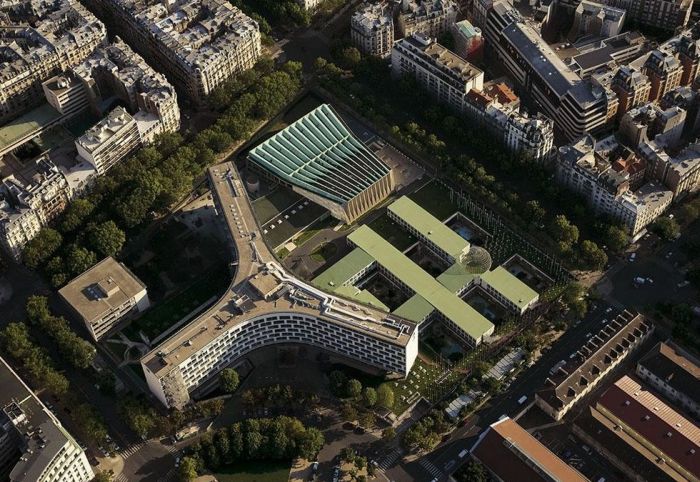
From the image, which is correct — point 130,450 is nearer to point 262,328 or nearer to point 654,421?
point 262,328

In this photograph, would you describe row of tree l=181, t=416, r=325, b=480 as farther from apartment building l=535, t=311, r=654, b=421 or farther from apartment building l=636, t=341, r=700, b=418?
apartment building l=636, t=341, r=700, b=418

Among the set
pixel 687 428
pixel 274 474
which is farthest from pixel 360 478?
pixel 687 428

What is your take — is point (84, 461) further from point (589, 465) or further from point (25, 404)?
point (589, 465)

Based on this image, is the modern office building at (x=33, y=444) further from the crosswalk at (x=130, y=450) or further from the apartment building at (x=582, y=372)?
the apartment building at (x=582, y=372)

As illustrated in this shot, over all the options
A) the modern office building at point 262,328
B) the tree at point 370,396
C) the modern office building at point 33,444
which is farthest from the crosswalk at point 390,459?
the modern office building at point 33,444

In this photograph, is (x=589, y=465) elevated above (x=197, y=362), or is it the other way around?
(x=197, y=362)

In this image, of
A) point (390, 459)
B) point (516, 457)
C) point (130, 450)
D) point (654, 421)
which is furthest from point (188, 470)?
point (654, 421)
